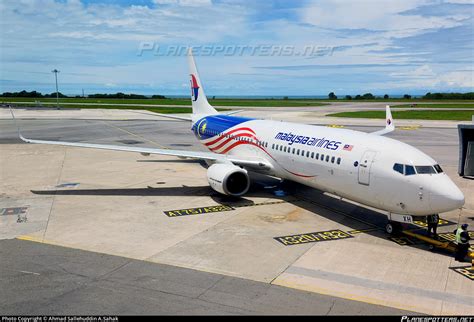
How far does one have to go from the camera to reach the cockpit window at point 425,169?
52.8 feet

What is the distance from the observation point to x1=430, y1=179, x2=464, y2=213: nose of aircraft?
49.9 feet

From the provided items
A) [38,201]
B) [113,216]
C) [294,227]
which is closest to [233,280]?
[294,227]

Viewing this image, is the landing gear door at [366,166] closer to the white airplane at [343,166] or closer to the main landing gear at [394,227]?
the white airplane at [343,166]

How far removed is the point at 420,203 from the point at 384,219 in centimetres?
468

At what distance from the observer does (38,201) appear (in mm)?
23172

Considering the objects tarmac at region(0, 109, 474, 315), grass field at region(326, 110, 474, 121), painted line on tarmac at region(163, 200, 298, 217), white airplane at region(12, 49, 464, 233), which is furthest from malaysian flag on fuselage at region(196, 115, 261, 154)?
grass field at region(326, 110, 474, 121)

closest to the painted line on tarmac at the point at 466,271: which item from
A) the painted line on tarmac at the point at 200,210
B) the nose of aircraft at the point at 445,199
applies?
the nose of aircraft at the point at 445,199

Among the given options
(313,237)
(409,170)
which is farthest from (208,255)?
(409,170)

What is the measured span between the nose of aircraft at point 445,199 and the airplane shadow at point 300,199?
2086mm

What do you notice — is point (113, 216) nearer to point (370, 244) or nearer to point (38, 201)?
point (38, 201)

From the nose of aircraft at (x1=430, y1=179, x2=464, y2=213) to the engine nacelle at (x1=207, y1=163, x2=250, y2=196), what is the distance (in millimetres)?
10550

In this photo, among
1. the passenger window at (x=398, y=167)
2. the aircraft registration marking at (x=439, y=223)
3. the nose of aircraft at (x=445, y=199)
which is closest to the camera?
the nose of aircraft at (x=445, y=199)

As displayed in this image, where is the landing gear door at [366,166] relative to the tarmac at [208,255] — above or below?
above

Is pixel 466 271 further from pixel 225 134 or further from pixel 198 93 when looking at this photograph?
pixel 198 93
